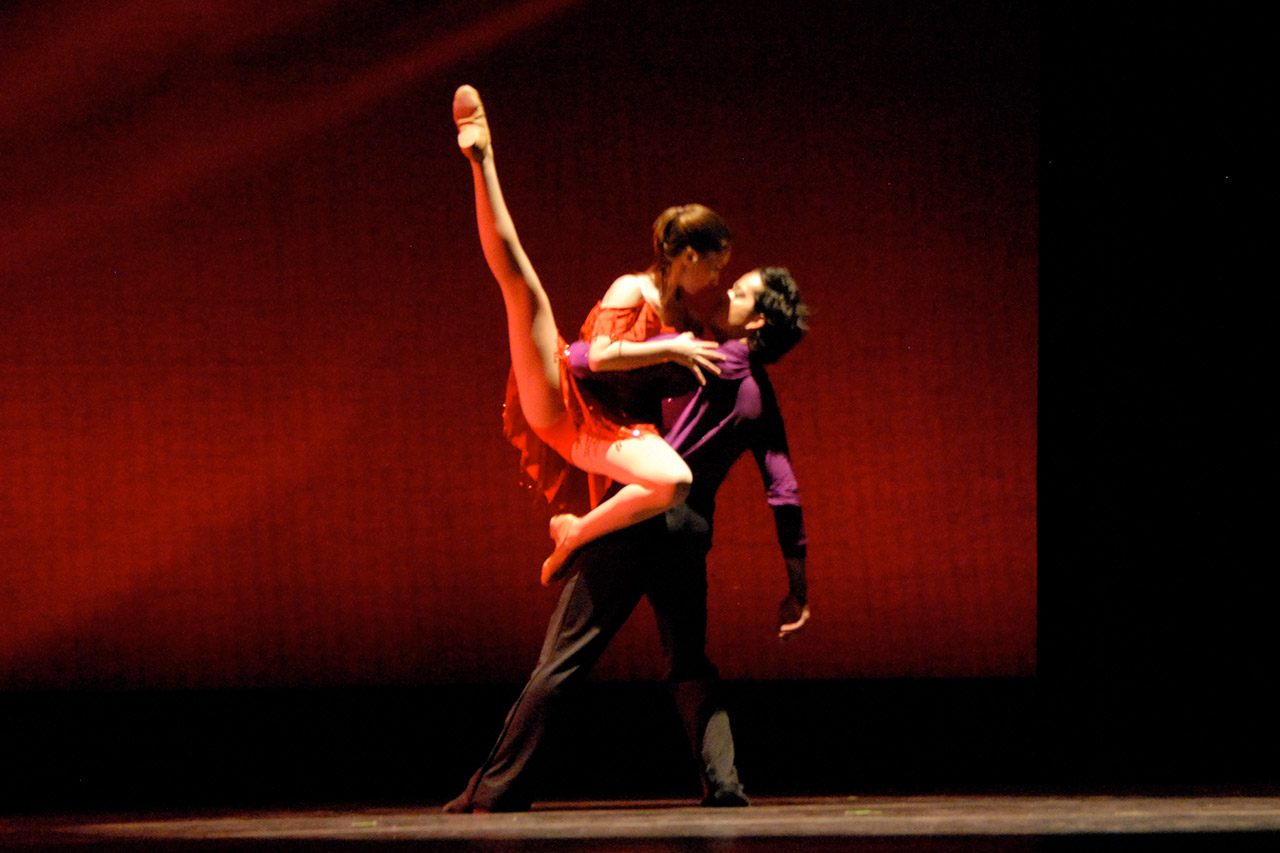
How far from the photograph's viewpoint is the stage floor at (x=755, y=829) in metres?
Result: 1.81

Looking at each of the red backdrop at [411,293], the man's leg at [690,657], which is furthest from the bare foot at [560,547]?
the red backdrop at [411,293]

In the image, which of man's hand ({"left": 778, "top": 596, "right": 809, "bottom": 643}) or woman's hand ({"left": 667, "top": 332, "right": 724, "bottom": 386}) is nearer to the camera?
woman's hand ({"left": 667, "top": 332, "right": 724, "bottom": 386})

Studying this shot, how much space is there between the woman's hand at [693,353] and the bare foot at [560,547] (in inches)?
14.8

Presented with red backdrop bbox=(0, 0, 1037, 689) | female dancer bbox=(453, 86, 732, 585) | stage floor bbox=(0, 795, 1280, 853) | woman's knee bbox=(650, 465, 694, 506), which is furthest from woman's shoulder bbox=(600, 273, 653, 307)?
red backdrop bbox=(0, 0, 1037, 689)

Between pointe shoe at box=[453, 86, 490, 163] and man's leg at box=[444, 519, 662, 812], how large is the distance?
750 millimetres

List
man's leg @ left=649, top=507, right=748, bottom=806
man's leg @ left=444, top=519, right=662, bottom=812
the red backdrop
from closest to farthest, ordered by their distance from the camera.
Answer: man's leg @ left=444, top=519, right=662, bottom=812 → man's leg @ left=649, top=507, right=748, bottom=806 → the red backdrop

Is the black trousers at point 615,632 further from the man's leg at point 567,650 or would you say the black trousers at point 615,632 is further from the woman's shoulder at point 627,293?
the woman's shoulder at point 627,293

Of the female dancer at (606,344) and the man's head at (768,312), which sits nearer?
the female dancer at (606,344)

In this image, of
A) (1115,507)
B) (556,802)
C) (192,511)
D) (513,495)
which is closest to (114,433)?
(192,511)

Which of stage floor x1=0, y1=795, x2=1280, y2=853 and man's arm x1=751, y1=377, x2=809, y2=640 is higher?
man's arm x1=751, y1=377, x2=809, y2=640

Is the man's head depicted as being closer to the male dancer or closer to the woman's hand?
the male dancer

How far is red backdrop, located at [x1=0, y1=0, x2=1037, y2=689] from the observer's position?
3.88 meters

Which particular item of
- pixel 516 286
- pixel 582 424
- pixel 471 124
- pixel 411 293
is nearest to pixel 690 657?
pixel 582 424

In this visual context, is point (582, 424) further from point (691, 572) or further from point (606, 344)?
point (691, 572)
